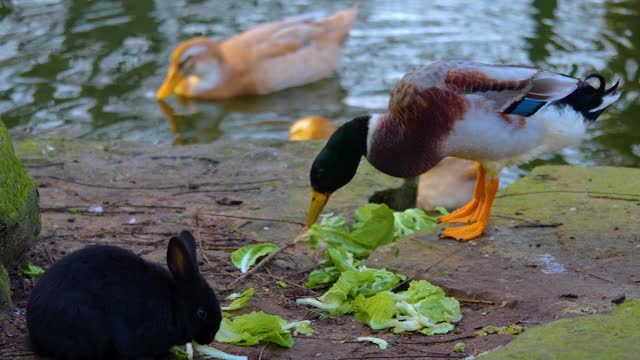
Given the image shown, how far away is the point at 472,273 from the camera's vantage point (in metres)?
4.94

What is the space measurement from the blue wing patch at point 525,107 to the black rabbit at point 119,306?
7.45ft

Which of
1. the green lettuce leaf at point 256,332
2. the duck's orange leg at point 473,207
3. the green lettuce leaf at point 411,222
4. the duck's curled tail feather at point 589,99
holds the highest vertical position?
the duck's curled tail feather at point 589,99

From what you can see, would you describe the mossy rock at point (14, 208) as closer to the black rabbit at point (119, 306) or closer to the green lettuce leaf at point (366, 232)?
the black rabbit at point (119, 306)

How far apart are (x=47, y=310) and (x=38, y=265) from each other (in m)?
1.24

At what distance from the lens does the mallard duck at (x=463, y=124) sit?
5273 mm

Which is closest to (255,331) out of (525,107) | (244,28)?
(525,107)

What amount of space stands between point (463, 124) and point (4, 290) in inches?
95.6

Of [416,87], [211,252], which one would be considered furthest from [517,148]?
[211,252]

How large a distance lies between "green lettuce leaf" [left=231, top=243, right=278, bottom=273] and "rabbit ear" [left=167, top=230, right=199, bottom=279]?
127 cm

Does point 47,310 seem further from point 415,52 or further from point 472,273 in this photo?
point 415,52

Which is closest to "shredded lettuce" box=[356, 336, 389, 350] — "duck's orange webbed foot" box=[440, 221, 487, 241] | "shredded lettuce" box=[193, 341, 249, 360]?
"shredded lettuce" box=[193, 341, 249, 360]

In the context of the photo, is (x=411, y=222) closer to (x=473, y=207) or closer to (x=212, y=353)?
(x=473, y=207)

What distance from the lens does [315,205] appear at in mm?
5590

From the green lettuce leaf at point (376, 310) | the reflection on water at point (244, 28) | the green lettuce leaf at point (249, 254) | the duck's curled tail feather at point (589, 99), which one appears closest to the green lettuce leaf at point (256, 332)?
the green lettuce leaf at point (376, 310)
